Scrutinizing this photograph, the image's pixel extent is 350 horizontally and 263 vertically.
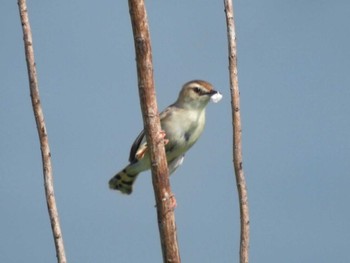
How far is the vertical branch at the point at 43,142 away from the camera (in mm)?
7262

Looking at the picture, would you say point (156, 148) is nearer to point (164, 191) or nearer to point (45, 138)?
point (164, 191)

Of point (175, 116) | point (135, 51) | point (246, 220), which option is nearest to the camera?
point (135, 51)

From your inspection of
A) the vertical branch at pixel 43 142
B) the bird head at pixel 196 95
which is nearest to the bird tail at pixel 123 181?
the bird head at pixel 196 95

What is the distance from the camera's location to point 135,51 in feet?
21.5

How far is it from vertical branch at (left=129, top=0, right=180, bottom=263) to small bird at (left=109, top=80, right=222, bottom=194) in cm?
577

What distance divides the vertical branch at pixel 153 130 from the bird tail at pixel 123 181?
21.8 feet

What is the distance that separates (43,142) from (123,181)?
614cm

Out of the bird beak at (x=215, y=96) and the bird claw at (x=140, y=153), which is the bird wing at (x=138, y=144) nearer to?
the bird claw at (x=140, y=153)

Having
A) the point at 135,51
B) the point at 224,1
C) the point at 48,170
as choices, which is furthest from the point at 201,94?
the point at 135,51

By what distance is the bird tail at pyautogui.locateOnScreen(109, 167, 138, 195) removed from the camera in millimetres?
13531

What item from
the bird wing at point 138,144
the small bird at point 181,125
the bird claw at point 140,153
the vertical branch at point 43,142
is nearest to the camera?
the vertical branch at point 43,142

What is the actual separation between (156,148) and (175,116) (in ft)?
21.1

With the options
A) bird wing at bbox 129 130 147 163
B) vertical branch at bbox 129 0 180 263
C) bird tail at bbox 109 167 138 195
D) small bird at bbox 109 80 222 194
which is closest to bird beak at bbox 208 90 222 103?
small bird at bbox 109 80 222 194

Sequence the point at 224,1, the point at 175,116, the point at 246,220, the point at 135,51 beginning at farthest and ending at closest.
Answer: the point at 175,116 < the point at 224,1 < the point at 246,220 < the point at 135,51
